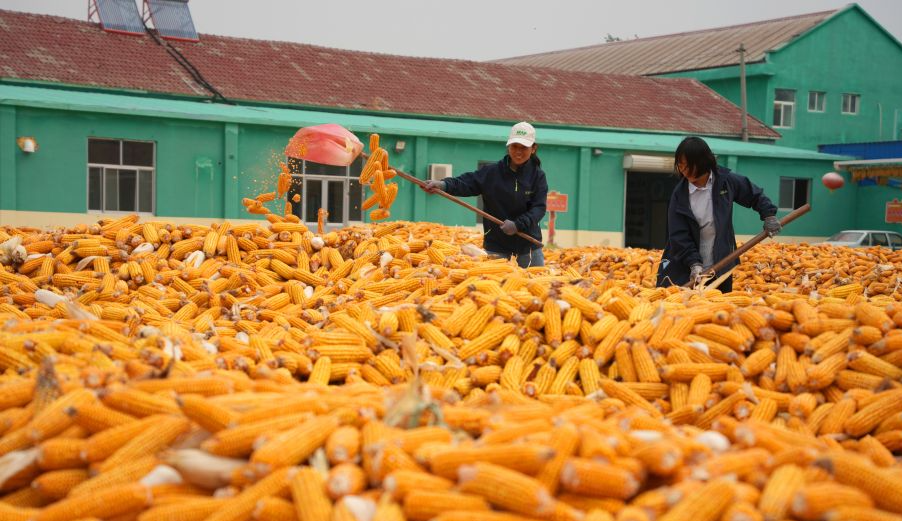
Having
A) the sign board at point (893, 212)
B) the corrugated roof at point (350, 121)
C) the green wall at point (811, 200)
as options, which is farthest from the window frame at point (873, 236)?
the corrugated roof at point (350, 121)

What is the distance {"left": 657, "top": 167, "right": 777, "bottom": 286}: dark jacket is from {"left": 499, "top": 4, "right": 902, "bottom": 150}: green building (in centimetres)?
2998

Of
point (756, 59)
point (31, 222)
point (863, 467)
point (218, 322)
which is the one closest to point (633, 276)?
point (218, 322)

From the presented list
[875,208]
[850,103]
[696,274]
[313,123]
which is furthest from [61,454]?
[850,103]

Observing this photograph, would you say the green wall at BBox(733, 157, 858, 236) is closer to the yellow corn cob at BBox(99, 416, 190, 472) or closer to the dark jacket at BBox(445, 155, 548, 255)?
the dark jacket at BBox(445, 155, 548, 255)

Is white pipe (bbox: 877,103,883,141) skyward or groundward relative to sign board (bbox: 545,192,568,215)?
skyward

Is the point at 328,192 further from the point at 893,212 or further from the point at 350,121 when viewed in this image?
the point at 893,212

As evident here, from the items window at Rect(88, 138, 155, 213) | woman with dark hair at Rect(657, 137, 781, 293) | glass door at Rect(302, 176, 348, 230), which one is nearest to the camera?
woman with dark hair at Rect(657, 137, 781, 293)

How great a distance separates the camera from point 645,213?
30469mm

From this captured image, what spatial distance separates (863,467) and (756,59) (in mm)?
35260

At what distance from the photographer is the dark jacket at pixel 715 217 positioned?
7.22 meters

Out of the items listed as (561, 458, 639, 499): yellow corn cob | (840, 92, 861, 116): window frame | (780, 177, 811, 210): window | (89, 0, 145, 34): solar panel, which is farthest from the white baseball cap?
(840, 92, 861, 116): window frame

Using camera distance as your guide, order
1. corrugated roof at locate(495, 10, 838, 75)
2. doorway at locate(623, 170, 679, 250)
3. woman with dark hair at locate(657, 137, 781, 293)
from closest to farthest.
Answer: woman with dark hair at locate(657, 137, 781, 293)
doorway at locate(623, 170, 679, 250)
corrugated roof at locate(495, 10, 838, 75)

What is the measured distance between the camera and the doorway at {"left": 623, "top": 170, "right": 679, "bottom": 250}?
30.1 meters

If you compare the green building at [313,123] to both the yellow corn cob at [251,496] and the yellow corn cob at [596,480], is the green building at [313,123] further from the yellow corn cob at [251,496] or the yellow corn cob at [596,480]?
the yellow corn cob at [596,480]
